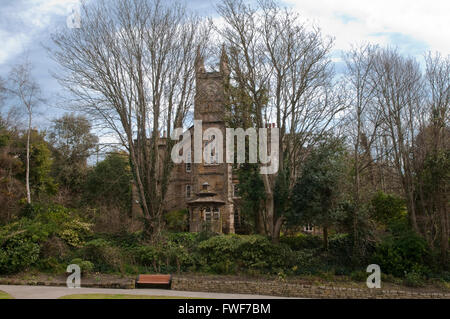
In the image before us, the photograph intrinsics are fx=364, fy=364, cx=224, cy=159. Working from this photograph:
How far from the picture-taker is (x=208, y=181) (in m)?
29.7

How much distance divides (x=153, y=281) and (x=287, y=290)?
4.84m

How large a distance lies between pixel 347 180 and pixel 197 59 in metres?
9.28

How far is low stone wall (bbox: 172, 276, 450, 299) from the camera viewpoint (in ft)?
41.5

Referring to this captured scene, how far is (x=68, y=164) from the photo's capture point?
34.2 meters

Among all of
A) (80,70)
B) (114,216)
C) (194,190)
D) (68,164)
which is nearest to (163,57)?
(80,70)

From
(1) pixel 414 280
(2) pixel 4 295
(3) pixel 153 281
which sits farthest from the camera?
(1) pixel 414 280

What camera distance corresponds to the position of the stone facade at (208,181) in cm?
1911

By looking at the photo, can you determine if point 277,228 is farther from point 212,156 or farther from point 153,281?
point 212,156

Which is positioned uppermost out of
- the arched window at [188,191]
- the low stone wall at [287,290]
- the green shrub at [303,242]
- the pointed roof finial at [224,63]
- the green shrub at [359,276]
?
the pointed roof finial at [224,63]

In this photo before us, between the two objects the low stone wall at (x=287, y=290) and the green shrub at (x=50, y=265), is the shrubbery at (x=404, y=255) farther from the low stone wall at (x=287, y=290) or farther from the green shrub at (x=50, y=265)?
the green shrub at (x=50, y=265)

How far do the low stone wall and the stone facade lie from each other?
5.11 m

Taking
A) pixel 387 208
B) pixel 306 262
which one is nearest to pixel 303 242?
pixel 306 262

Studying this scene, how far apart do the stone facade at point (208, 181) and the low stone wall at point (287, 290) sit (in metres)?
5.11

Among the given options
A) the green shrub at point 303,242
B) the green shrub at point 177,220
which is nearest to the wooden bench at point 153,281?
the green shrub at point 303,242
